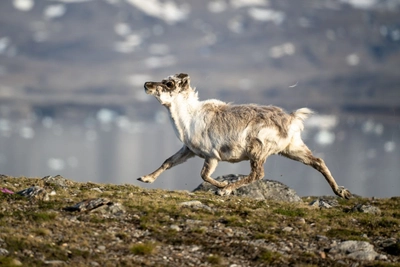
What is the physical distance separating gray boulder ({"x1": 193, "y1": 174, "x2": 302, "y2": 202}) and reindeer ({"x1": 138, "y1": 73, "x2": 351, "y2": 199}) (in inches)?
194

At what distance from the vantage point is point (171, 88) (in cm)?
2306

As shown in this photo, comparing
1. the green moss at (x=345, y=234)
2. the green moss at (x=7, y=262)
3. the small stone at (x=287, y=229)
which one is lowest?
the green moss at (x=7, y=262)

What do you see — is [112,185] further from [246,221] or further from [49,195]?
[246,221]

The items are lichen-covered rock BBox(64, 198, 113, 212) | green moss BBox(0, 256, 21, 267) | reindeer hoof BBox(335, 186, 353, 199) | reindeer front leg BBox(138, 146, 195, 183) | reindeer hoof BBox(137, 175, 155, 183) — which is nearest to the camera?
green moss BBox(0, 256, 21, 267)

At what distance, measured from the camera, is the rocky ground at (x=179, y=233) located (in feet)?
47.7

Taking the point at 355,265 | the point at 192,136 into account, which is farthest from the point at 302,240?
the point at 192,136

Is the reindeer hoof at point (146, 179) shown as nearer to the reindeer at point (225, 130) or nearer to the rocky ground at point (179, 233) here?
the reindeer at point (225, 130)

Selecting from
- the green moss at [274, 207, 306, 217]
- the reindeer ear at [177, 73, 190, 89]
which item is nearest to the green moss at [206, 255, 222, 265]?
the green moss at [274, 207, 306, 217]

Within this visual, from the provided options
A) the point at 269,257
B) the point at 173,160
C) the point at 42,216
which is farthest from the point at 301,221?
the point at 42,216

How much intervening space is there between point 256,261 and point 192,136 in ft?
27.7

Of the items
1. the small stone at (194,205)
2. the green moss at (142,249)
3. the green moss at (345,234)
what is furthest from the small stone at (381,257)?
the green moss at (142,249)

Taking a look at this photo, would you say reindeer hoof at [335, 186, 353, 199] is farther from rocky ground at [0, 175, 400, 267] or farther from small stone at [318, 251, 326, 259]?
small stone at [318, 251, 326, 259]

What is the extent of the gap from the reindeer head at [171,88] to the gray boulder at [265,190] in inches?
272

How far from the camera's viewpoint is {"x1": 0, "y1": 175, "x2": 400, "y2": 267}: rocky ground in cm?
1455
